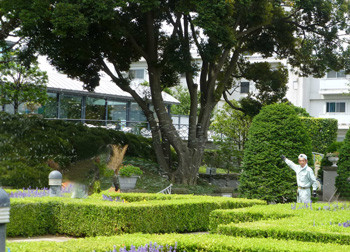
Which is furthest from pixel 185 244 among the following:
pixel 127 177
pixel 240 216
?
pixel 127 177

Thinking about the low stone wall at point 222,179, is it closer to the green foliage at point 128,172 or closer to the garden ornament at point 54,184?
the green foliage at point 128,172

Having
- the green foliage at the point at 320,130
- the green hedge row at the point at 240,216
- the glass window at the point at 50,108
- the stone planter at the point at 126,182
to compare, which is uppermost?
the glass window at the point at 50,108

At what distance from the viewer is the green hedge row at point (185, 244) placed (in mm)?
6141

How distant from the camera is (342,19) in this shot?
71.6 feet

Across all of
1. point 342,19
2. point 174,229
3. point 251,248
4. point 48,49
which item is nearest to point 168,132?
point 48,49

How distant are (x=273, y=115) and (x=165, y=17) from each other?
29.5ft

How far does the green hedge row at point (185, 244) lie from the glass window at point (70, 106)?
2331 centimetres

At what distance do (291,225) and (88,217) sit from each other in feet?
13.9

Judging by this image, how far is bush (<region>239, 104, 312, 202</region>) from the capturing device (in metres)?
14.4

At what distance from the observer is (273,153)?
1464 cm

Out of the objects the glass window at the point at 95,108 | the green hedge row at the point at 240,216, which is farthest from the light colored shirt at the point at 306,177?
the glass window at the point at 95,108

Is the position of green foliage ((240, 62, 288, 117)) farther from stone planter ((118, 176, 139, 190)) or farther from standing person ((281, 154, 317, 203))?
standing person ((281, 154, 317, 203))

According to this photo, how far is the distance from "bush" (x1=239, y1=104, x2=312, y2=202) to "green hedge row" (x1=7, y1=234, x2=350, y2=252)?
755 centimetres

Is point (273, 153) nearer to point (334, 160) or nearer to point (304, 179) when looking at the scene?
point (304, 179)
